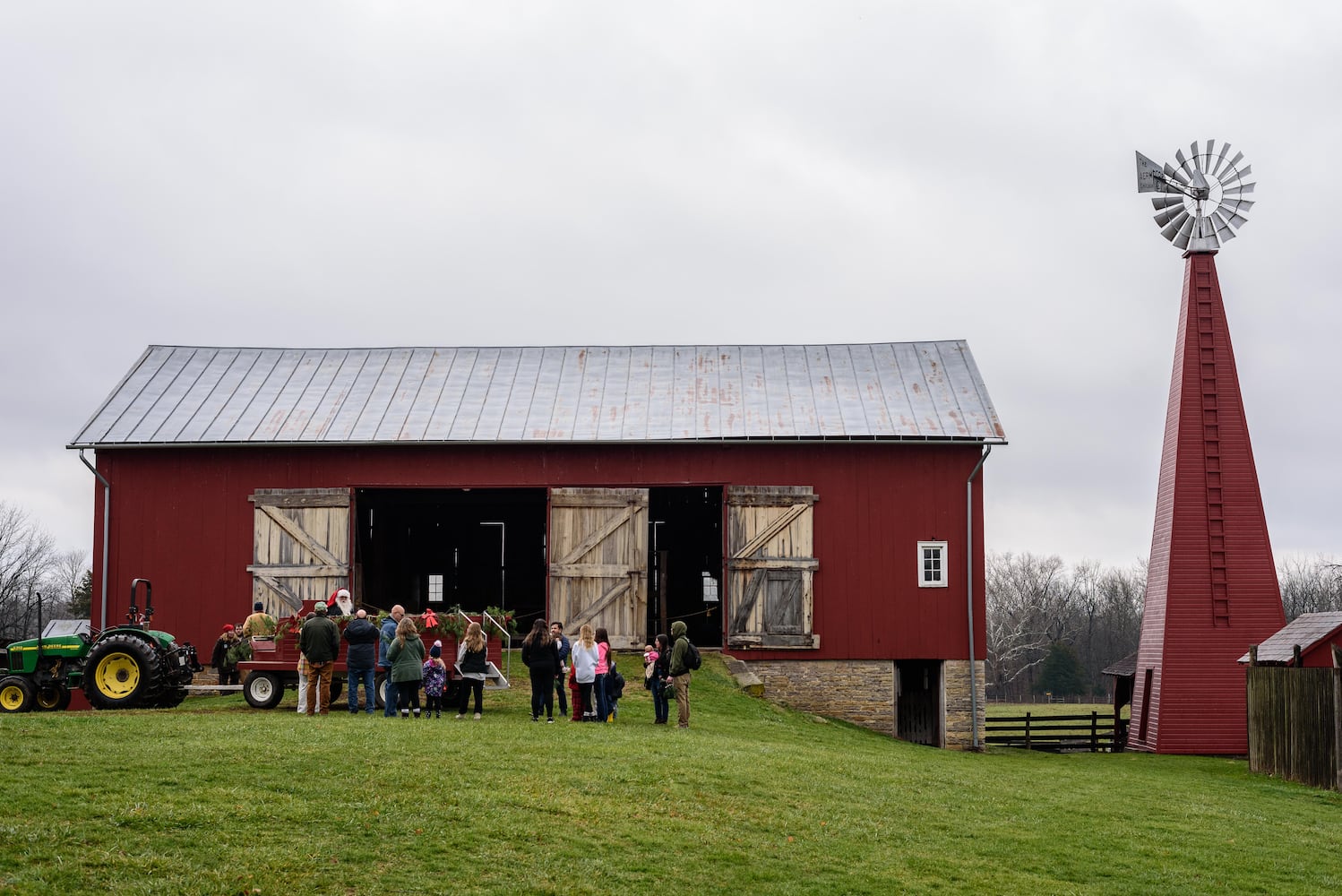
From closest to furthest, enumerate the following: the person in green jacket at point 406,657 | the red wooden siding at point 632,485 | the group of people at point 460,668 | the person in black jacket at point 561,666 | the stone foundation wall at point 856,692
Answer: the person in green jacket at point 406,657 → the group of people at point 460,668 → the person in black jacket at point 561,666 → the stone foundation wall at point 856,692 → the red wooden siding at point 632,485

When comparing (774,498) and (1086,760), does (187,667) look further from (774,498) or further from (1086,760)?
(1086,760)

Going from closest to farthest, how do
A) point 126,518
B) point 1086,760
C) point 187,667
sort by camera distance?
point 187,667, point 1086,760, point 126,518

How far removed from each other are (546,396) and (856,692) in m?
9.18

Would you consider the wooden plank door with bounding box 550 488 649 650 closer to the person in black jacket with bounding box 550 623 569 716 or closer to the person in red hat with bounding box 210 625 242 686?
the person in black jacket with bounding box 550 623 569 716

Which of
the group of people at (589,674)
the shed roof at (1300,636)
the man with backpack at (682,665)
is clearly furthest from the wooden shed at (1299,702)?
the group of people at (589,674)

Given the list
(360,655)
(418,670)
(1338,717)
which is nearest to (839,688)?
(1338,717)

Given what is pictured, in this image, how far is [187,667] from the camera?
66.1 ft

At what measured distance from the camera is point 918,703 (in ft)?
99.7

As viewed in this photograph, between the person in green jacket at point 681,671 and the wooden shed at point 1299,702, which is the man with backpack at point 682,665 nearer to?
the person in green jacket at point 681,671

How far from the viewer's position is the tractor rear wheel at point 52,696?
19.9 m

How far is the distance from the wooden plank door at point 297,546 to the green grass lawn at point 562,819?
918 cm

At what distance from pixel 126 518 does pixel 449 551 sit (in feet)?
29.9

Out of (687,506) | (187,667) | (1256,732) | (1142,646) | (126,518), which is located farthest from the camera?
(687,506)

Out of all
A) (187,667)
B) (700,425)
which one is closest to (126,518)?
(187,667)
